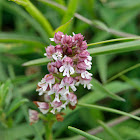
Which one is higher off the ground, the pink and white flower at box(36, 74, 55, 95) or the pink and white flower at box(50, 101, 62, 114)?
the pink and white flower at box(36, 74, 55, 95)

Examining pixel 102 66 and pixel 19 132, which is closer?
pixel 19 132

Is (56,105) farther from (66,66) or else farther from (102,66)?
(102,66)

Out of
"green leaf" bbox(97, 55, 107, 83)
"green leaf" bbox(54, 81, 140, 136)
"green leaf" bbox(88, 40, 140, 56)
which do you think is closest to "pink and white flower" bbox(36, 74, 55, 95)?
"green leaf" bbox(88, 40, 140, 56)

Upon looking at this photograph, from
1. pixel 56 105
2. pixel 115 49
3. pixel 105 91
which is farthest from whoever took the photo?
pixel 105 91

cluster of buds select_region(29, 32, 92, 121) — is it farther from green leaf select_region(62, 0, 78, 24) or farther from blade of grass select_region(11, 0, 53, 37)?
green leaf select_region(62, 0, 78, 24)

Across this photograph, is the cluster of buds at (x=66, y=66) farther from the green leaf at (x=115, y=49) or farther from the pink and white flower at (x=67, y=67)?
the green leaf at (x=115, y=49)

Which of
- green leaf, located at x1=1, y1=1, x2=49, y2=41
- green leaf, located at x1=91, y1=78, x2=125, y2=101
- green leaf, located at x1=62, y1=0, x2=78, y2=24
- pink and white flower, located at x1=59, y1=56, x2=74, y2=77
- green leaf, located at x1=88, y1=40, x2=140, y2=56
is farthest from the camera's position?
green leaf, located at x1=1, y1=1, x2=49, y2=41

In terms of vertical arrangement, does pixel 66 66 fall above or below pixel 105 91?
above

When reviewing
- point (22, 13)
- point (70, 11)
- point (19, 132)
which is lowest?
point (19, 132)


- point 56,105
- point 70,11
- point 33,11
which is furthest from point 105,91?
point 33,11
